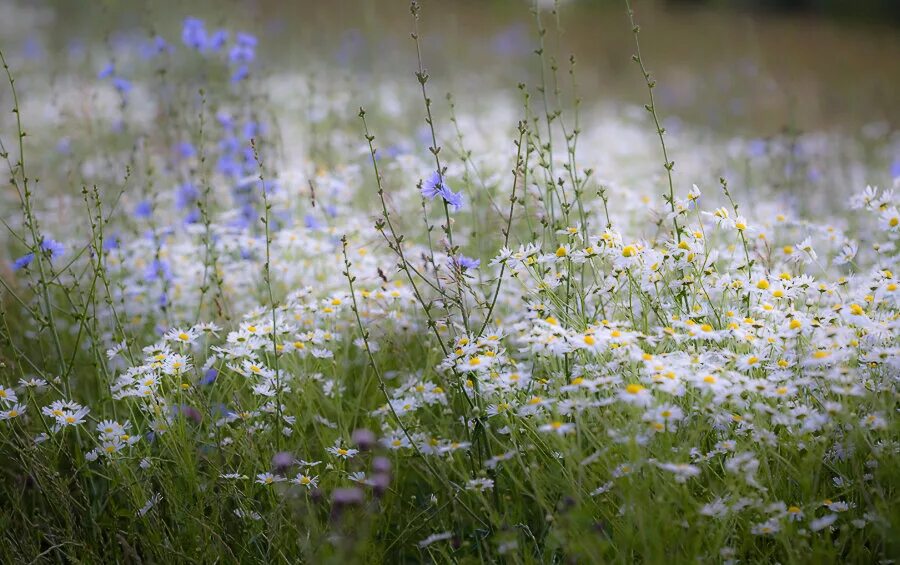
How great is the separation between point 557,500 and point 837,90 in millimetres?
7729

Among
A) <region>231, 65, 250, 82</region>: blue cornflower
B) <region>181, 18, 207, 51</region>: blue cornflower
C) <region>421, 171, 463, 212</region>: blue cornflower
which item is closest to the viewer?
<region>421, 171, 463, 212</region>: blue cornflower

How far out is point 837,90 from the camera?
826 cm

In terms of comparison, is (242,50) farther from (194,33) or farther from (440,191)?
(440,191)

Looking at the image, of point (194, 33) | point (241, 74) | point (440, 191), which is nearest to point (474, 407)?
point (440, 191)

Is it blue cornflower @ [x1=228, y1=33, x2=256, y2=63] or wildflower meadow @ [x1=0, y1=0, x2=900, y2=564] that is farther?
blue cornflower @ [x1=228, y1=33, x2=256, y2=63]

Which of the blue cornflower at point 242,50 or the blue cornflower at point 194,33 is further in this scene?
the blue cornflower at point 194,33

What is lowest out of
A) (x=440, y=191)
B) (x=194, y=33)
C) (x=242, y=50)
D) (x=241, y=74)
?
(x=440, y=191)

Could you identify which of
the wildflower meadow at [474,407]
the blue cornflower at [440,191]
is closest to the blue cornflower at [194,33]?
the wildflower meadow at [474,407]

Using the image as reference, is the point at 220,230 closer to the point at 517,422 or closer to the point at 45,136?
the point at 517,422

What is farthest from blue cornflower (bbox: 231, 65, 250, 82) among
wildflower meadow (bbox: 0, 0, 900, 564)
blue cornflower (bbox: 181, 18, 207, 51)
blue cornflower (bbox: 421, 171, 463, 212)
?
blue cornflower (bbox: 421, 171, 463, 212)

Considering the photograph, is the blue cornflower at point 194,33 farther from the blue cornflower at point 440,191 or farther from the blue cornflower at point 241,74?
the blue cornflower at point 440,191

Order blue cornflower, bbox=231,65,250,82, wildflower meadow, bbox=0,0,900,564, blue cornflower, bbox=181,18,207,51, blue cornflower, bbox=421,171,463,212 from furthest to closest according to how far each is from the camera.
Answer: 1. blue cornflower, bbox=181,18,207,51
2. blue cornflower, bbox=231,65,250,82
3. blue cornflower, bbox=421,171,463,212
4. wildflower meadow, bbox=0,0,900,564

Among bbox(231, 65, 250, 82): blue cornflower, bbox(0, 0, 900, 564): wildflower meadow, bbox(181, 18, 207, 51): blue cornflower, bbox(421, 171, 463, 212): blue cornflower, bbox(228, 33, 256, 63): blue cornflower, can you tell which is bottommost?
bbox(0, 0, 900, 564): wildflower meadow

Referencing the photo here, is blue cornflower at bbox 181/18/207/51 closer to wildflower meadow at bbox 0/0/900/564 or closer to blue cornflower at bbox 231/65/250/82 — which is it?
blue cornflower at bbox 231/65/250/82
